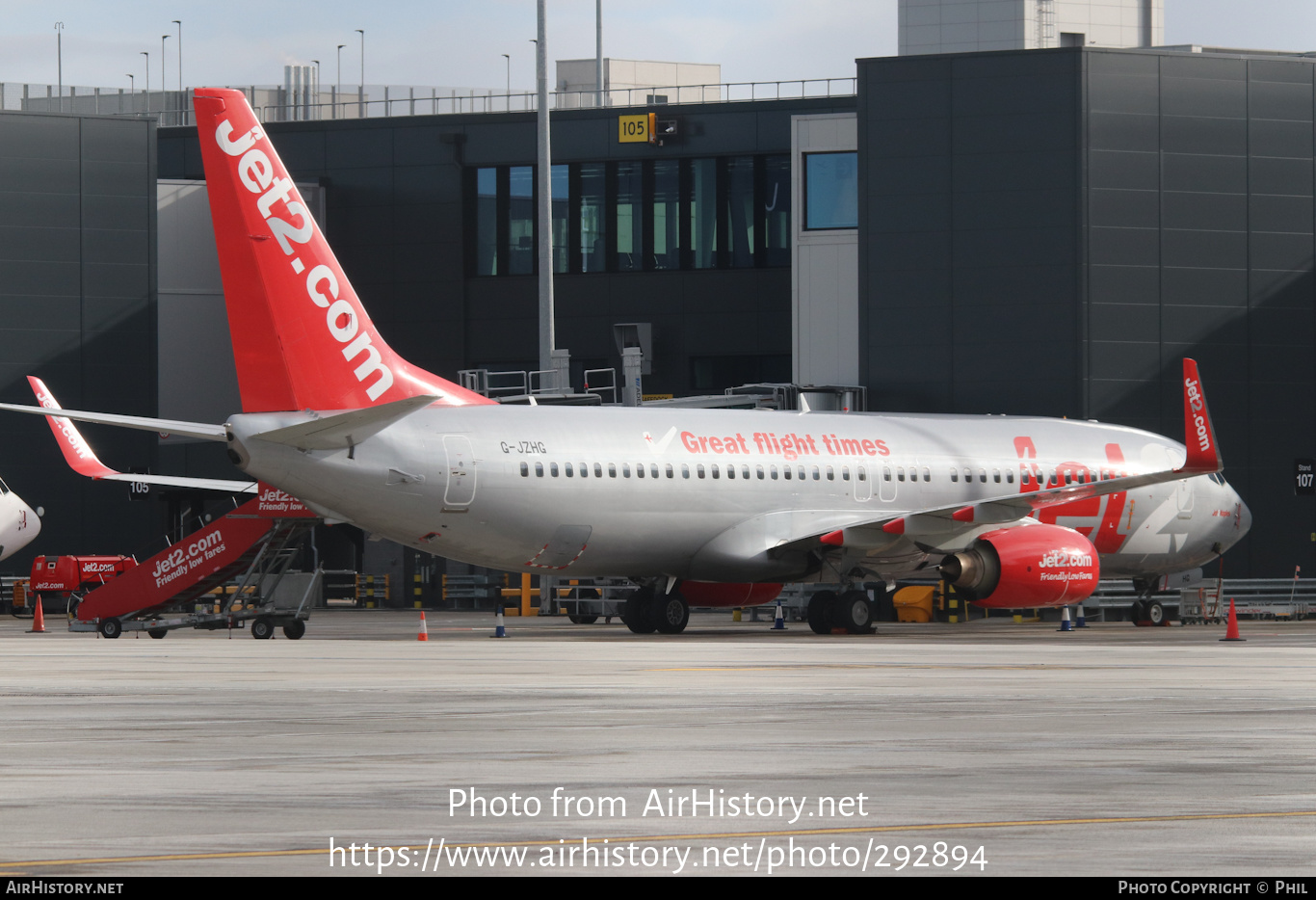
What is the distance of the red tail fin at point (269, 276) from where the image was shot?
85.9 ft

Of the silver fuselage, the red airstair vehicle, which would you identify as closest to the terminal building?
the silver fuselage

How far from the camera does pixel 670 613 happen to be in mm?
32188

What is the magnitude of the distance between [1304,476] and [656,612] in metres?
22.5

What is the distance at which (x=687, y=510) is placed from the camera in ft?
100

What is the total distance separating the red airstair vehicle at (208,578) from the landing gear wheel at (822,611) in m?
8.46

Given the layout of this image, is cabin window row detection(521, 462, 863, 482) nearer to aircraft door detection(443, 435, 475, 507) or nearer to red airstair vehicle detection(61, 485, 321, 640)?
aircraft door detection(443, 435, 475, 507)

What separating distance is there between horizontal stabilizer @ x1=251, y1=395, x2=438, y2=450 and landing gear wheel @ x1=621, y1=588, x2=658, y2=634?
6.97 metres

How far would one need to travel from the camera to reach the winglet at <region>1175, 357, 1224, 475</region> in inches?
1157

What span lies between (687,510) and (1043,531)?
5.88 m

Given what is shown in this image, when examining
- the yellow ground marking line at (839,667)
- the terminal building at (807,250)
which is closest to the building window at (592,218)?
the terminal building at (807,250)

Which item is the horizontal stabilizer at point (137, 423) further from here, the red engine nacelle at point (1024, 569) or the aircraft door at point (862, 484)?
the red engine nacelle at point (1024, 569)

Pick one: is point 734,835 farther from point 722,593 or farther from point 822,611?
point 722,593

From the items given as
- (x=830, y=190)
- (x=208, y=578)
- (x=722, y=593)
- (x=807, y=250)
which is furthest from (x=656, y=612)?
(x=830, y=190)

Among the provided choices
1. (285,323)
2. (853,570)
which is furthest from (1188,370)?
(285,323)
